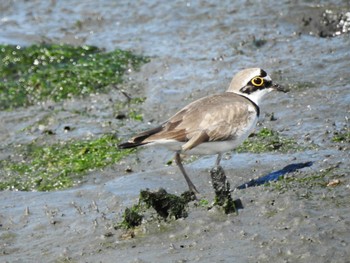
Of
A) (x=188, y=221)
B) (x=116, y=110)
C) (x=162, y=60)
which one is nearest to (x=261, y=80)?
(x=188, y=221)

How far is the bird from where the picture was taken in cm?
835

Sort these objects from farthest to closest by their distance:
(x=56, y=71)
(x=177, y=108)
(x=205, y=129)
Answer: (x=56, y=71)
(x=177, y=108)
(x=205, y=129)

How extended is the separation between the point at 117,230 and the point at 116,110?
13.9 ft

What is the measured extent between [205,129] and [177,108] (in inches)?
118

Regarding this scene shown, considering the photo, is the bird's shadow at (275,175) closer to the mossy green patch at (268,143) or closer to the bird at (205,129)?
the bird at (205,129)

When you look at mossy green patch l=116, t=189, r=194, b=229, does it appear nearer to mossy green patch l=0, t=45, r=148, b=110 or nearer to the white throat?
the white throat

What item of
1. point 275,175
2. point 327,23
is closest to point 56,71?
point 327,23

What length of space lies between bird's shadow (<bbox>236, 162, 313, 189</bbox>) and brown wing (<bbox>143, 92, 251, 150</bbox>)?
20.3 inches

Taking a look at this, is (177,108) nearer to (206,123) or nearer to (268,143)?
(268,143)

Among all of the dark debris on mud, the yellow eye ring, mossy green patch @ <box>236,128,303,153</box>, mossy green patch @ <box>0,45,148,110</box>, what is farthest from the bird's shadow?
the dark debris on mud

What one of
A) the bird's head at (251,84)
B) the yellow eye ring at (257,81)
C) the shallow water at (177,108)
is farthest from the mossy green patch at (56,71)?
the yellow eye ring at (257,81)

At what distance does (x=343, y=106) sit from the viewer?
33.5ft

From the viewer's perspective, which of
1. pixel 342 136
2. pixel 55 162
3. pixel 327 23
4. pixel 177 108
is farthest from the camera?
pixel 327 23

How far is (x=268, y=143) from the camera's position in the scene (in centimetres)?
966
